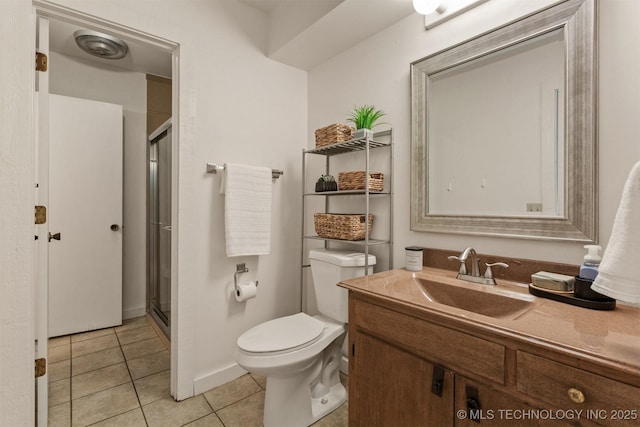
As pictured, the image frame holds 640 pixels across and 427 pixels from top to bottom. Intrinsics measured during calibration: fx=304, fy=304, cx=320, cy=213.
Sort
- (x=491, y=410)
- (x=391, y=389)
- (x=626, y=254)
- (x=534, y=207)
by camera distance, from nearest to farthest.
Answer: (x=626, y=254), (x=491, y=410), (x=391, y=389), (x=534, y=207)

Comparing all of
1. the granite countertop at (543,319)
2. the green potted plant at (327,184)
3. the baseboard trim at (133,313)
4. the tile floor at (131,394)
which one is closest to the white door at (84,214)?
the baseboard trim at (133,313)

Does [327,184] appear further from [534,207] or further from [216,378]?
[216,378]

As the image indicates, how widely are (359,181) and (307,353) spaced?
3.11ft

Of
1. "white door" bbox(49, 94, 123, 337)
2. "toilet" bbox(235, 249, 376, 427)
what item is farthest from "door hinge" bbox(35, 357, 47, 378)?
"white door" bbox(49, 94, 123, 337)

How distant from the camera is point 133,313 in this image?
114 inches

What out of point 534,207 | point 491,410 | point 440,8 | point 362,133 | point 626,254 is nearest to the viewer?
point 626,254

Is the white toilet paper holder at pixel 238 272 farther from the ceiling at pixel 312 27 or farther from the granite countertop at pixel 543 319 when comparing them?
the ceiling at pixel 312 27

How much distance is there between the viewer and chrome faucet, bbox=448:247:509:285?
1.28 meters

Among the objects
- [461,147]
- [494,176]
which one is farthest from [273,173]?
[494,176]

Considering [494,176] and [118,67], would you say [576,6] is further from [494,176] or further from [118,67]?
[118,67]

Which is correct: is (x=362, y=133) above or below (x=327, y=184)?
above

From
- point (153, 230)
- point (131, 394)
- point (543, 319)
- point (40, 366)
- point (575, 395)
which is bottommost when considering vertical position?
point (131, 394)

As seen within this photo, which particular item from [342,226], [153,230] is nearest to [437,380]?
[342,226]

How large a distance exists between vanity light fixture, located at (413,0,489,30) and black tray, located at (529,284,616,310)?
129 cm
